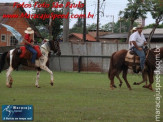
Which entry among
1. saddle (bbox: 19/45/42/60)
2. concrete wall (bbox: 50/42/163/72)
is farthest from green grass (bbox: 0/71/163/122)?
concrete wall (bbox: 50/42/163/72)

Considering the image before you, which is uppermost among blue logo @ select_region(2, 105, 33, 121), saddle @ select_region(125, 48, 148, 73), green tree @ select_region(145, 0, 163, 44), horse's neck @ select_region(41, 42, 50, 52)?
green tree @ select_region(145, 0, 163, 44)

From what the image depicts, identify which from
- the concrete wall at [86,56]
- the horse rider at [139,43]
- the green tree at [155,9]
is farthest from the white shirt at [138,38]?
the green tree at [155,9]

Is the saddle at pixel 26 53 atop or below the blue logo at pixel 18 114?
atop

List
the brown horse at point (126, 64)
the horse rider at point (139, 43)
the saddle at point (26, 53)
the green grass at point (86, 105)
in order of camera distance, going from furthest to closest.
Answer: the saddle at point (26, 53) → the brown horse at point (126, 64) → the horse rider at point (139, 43) → the green grass at point (86, 105)

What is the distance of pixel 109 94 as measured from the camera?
16.5 metres

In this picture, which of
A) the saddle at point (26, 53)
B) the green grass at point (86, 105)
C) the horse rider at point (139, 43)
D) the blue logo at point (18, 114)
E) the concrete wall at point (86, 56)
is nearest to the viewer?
the blue logo at point (18, 114)

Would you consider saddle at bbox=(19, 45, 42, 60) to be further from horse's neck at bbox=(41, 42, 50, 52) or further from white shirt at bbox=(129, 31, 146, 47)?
white shirt at bbox=(129, 31, 146, 47)

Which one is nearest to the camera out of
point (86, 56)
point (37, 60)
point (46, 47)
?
point (37, 60)

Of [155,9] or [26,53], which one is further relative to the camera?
[155,9]

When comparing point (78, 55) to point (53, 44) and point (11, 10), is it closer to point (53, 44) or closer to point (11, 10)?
point (53, 44)

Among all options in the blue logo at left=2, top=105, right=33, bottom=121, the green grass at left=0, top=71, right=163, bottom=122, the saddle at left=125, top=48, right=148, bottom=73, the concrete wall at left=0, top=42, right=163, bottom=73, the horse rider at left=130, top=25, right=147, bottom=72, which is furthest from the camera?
the concrete wall at left=0, top=42, right=163, bottom=73

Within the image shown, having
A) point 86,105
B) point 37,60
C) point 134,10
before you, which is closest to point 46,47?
point 37,60

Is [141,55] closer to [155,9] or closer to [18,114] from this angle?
[18,114]

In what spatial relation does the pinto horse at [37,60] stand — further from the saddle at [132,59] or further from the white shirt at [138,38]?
the white shirt at [138,38]
